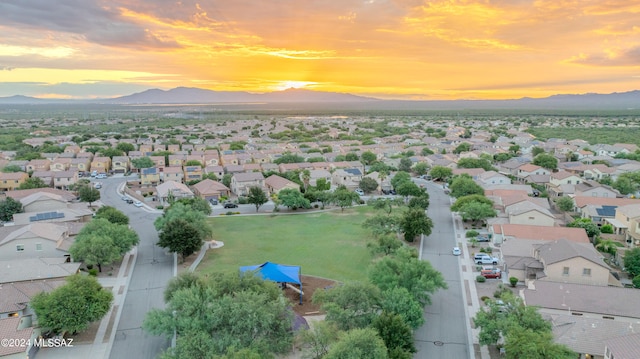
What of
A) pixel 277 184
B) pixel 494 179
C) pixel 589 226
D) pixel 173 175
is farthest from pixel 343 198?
pixel 173 175

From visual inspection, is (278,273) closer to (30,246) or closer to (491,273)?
(491,273)

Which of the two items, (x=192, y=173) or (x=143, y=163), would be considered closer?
(x=192, y=173)

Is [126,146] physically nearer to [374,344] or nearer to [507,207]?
[507,207]

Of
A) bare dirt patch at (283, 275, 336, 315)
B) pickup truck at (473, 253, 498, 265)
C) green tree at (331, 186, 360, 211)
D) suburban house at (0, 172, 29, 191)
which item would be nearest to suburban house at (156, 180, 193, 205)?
green tree at (331, 186, 360, 211)

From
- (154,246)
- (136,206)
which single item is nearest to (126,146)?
(136,206)

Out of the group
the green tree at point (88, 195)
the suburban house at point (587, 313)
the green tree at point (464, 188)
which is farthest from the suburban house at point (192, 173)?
the suburban house at point (587, 313)

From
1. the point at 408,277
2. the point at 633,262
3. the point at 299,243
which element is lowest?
the point at 299,243
